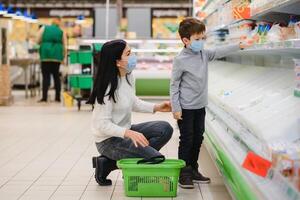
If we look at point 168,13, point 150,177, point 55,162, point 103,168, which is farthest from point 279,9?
point 168,13

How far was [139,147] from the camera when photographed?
4.01 meters

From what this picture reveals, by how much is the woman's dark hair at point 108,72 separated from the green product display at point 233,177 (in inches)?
35.3

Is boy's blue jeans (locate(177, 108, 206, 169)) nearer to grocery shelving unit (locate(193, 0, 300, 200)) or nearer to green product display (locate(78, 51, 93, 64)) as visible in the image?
grocery shelving unit (locate(193, 0, 300, 200))

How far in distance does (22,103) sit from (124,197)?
794cm

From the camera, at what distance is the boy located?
4195mm

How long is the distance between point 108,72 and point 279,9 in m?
1.29

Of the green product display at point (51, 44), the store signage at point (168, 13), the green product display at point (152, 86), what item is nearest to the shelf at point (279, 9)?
the green product display at point (152, 86)

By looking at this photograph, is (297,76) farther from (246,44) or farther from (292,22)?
(246,44)

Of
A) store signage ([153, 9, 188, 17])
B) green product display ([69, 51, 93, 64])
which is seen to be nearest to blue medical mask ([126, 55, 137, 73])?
green product display ([69, 51, 93, 64])

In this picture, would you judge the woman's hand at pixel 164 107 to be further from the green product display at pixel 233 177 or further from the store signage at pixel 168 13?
the store signage at pixel 168 13

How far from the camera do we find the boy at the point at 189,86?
13.8ft

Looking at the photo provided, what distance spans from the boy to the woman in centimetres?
14

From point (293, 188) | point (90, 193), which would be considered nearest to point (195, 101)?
point (90, 193)

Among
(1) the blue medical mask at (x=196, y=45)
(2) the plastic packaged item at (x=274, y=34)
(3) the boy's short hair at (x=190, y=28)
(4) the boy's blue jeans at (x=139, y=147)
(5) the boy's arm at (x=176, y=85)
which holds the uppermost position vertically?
(3) the boy's short hair at (x=190, y=28)
